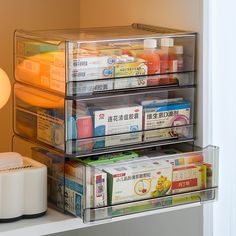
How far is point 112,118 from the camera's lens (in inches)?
64.4

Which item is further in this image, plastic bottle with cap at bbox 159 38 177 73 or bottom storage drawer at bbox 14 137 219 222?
plastic bottle with cap at bbox 159 38 177 73

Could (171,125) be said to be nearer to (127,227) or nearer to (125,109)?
(125,109)

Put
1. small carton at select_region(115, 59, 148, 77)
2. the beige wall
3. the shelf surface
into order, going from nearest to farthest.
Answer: the shelf surface, small carton at select_region(115, 59, 148, 77), the beige wall

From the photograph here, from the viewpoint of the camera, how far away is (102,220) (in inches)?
62.1

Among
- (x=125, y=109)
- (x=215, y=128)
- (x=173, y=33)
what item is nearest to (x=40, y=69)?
(x=125, y=109)

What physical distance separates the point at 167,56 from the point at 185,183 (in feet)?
0.97

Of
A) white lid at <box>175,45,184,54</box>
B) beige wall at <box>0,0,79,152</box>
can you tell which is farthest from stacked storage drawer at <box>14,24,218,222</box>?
beige wall at <box>0,0,79,152</box>

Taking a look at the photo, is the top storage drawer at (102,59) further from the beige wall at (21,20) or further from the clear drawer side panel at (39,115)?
the beige wall at (21,20)

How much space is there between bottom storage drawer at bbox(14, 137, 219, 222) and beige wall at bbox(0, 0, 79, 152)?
0.80 ft

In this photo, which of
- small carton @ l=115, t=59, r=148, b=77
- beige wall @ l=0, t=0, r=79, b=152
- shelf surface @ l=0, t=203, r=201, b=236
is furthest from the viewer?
beige wall @ l=0, t=0, r=79, b=152

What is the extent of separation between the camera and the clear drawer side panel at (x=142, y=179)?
1.58 metres

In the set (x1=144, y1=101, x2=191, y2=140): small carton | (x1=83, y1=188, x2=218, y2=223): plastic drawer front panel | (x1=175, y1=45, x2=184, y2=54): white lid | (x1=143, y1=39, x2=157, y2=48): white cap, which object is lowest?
(x1=83, y1=188, x2=218, y2=223): plastic drawer front panel

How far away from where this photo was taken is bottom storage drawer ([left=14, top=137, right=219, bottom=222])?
5.18 feet

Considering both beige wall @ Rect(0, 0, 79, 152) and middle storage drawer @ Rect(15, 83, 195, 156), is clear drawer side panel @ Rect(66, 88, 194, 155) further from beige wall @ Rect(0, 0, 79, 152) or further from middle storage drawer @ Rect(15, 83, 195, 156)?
beige wall @ Rect(0, 0, 79, 152)
